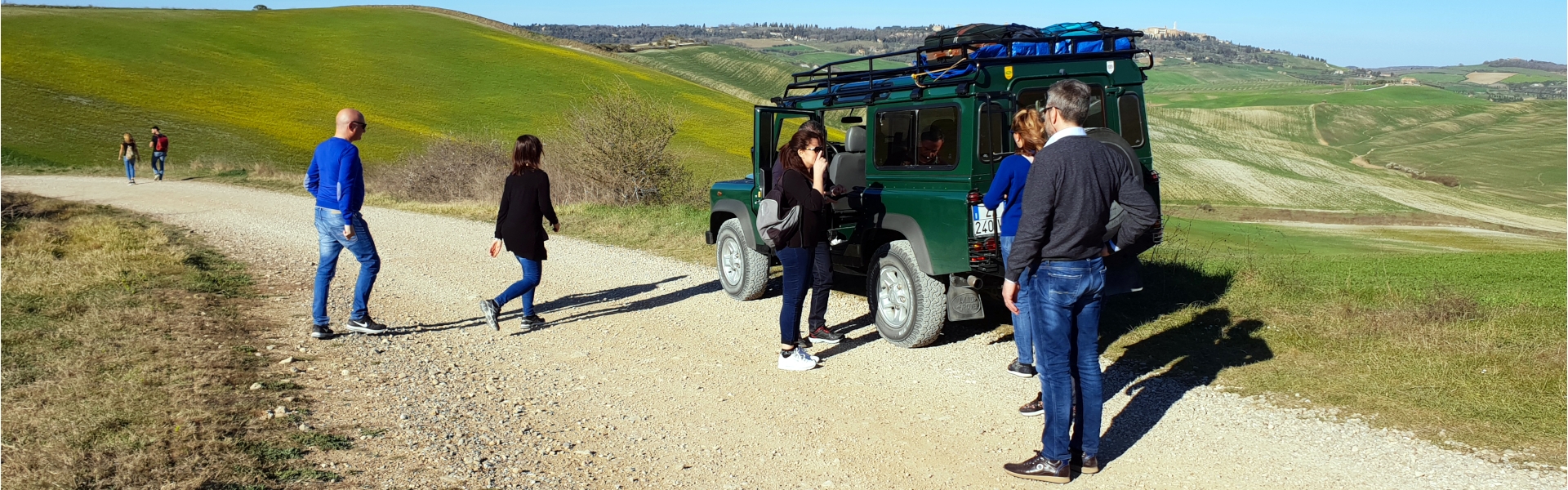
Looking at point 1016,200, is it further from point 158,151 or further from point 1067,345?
point 158,151

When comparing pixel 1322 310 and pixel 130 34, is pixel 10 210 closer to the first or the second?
pixel 1322 310

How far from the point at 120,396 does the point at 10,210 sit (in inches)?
503

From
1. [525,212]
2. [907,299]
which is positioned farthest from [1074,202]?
[525,212]

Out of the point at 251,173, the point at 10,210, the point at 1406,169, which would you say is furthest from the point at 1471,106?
the point at 10,210

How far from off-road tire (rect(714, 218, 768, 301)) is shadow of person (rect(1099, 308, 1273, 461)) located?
351 centimetres

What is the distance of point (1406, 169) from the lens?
213 ft

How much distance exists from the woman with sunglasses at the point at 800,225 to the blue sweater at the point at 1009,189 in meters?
1.17

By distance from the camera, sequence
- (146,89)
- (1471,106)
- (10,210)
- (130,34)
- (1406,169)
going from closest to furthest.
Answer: (10,210)
(146,89)
(130,34)
(1406,169)
(1471,106)

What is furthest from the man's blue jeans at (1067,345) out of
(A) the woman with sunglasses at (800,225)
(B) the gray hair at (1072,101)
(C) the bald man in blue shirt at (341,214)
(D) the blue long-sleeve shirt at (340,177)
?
(D) the blue long-sleeve shirt at (340,177)

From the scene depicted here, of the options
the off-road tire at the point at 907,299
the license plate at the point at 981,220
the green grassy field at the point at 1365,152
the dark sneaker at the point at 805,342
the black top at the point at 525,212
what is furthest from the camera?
the green grassy field at the point at 1365,152

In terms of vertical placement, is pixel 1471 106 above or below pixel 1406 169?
above

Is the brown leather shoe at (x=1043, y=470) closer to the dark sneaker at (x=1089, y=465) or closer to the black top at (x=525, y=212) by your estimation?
the dark sneaker at (x=1089, y=465)

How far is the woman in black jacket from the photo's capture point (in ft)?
26.7

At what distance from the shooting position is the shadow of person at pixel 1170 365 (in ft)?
18.3
